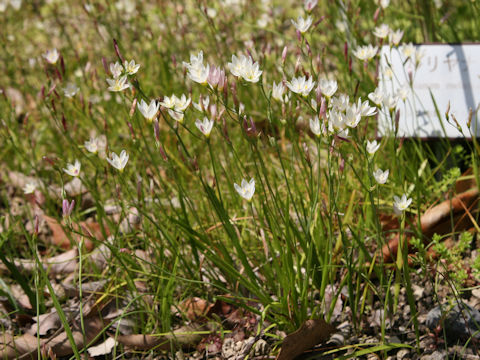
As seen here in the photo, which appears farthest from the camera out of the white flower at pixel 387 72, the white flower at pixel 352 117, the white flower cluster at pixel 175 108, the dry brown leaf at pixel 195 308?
the white flower at pixel 387 72

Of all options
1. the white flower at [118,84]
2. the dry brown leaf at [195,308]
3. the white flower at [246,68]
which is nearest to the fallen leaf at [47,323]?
the dry brown leaf at [195,308]

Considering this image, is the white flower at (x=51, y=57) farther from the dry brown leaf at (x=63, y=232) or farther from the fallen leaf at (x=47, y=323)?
the fallen leaf at (x=47, y=323)

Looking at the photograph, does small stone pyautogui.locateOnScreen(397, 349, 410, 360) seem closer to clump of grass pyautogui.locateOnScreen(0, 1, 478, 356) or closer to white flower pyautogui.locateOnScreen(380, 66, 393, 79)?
clump of grass pyautogui.locateOnScreen(0, 1, 478, 356)

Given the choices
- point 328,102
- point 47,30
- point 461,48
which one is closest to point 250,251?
point 328,102

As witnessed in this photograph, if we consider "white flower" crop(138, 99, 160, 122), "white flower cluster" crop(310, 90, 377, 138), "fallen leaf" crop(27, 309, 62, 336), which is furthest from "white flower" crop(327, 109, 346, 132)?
"fallen leaf" crop(27, 309, 62, 336)

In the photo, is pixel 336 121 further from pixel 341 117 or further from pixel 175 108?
pixel 175 108
